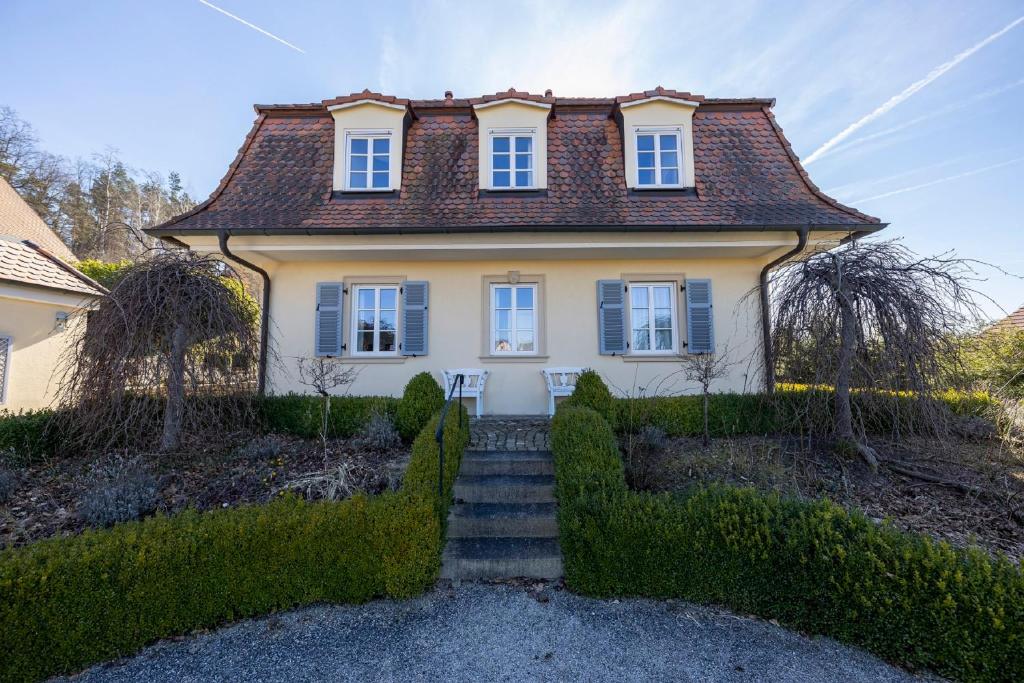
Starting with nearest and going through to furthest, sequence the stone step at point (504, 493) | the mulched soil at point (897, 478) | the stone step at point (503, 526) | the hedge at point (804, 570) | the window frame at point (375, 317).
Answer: the hedge at point (804, 570), the mulched soil at point (897, 478), the stone step at point (503, 526), the stone step at point (504, 493), the window frame at point (375, 317)

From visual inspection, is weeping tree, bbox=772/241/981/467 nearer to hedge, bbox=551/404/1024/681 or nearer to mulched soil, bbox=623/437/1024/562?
mulched soil, bbox=623/437/1024/562

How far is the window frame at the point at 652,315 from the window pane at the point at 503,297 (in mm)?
2314

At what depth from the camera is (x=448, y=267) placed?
26.6 ft

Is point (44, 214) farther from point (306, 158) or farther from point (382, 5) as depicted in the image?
point (382, 5)

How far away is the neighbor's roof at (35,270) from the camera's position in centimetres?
851

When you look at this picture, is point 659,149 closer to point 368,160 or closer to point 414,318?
point 368,160

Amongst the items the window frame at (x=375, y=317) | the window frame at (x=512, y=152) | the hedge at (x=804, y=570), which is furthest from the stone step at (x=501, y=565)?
the window frame at (x=512, y=152)

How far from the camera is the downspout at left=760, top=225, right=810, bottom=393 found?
20.4 ft

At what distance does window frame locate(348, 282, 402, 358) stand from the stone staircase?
3534 mm

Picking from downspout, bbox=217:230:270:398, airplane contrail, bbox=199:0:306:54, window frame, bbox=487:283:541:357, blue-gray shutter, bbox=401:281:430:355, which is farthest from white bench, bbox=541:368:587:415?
airplane contrail, bbox=199:0:306:54

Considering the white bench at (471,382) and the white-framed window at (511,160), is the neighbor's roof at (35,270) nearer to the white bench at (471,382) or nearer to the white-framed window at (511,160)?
the white bench at (471,382)

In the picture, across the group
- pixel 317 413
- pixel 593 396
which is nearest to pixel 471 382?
pixel 593 396

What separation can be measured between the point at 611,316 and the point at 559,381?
1.61 meters

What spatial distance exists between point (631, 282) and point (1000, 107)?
710 centimetres
